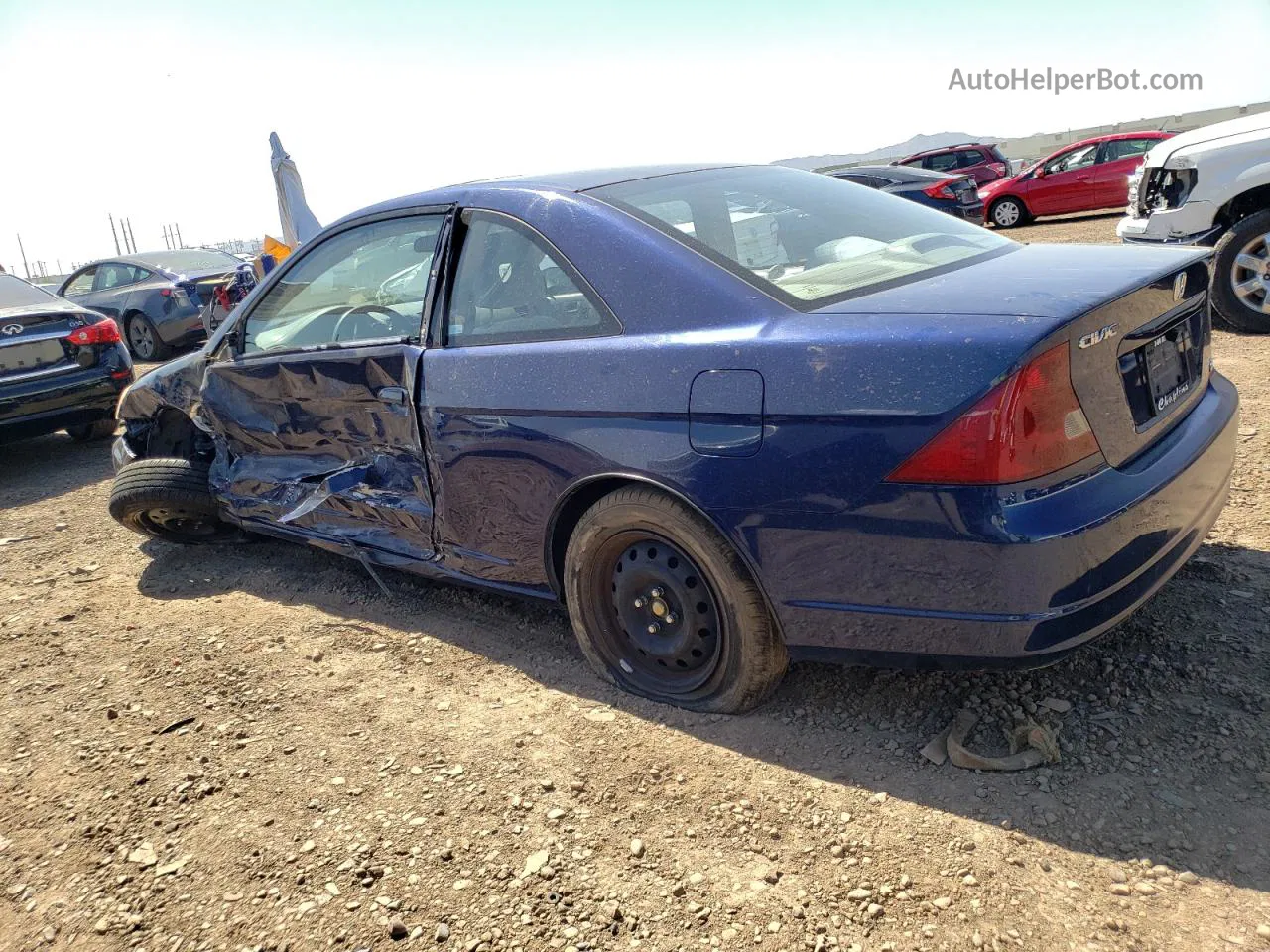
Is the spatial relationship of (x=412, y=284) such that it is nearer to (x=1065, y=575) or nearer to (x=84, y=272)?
(x=1065, y=575)

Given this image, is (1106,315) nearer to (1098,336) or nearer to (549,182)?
(1098,336)

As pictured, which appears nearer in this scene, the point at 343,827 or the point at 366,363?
the point at 343,827

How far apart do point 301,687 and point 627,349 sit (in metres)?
1.66

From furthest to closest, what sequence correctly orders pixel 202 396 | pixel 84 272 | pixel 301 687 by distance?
pixel 84 272 < pixel 202 396 < pixel 301 687

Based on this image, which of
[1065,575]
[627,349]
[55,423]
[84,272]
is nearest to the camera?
[1065,575]

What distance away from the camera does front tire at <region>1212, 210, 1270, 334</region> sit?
6.04 metres

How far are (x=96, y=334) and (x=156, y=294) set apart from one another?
4.95 meters

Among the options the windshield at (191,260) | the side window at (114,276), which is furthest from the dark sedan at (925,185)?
the side window at (114,276)

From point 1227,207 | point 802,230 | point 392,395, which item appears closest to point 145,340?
point 392,395

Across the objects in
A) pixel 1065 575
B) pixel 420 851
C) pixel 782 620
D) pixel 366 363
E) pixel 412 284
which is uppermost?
pixel 412 284

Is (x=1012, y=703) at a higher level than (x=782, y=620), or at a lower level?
lower

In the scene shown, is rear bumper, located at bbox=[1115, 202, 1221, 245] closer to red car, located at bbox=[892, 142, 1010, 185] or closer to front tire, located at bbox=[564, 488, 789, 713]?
front tire, located at bbox=[564, 488, 789, 713]

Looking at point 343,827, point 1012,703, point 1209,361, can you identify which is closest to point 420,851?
point 343,827

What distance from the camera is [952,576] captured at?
2.08 meters
